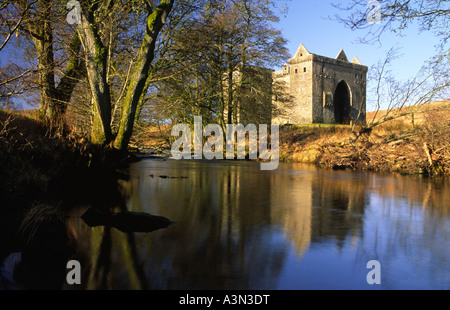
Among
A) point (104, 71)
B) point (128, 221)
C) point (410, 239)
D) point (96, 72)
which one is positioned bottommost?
point (410, 239)

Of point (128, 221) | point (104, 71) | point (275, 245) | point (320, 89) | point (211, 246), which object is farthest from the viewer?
point (320, 89)

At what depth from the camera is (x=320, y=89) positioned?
53.8 meters

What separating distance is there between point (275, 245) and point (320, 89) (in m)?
52.4

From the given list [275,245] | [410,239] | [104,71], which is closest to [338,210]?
[410,239]

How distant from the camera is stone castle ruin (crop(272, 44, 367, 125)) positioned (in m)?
53.0

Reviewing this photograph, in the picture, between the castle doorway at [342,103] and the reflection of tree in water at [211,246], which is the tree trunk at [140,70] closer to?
the reflection of tree in water at [211,246]

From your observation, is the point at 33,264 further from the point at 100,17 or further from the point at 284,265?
the point at 100,17

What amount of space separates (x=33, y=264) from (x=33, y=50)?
1339 cm

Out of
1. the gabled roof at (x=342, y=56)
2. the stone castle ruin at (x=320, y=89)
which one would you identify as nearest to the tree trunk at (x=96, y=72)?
the stone castle ruin at (x=320, y=89)

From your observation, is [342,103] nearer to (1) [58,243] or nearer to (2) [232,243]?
(2) [232,243]

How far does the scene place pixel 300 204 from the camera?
305 inches

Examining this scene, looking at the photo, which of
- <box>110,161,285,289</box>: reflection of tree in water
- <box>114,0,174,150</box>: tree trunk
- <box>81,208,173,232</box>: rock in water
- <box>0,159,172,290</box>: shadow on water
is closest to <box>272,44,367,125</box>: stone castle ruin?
<box>114,0,174,150</box>: tree trunk

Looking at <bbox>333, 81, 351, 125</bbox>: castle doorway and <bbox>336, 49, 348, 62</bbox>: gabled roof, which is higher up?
<bbox>336, 49, 348, 62</bbox>: gabled roof

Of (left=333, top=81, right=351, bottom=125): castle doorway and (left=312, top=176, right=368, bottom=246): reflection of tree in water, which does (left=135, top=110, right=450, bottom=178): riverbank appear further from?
(left=333, top=81, right=351, bottom=125): castle doorway
